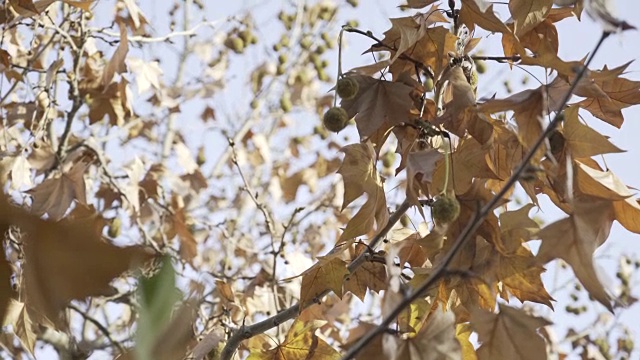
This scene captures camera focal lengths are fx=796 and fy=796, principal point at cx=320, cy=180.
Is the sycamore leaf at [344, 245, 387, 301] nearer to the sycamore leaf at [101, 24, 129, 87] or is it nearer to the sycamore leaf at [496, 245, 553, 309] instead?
the sycamore leaf at [496, 245, 553, 309]

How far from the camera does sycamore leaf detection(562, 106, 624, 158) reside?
0.89m

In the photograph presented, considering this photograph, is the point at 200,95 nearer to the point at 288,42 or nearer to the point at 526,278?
the point at 288,42

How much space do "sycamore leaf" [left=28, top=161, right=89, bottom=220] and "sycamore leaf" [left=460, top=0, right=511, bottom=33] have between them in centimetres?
95

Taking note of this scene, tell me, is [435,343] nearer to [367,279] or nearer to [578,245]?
[578,245]

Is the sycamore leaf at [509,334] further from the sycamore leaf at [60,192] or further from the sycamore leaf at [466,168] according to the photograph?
the sycamore leaf at [60,192]

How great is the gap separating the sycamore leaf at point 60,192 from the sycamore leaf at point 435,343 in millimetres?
1044

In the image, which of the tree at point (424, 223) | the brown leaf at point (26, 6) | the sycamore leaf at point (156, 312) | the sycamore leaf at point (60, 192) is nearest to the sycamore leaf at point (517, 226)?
the tree at point (424, 223)

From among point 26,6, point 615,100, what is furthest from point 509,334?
point 26,6

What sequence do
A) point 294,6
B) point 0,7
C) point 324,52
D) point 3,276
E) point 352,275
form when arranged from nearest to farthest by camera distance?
1. point 3,276
2. point 352,275
3. point 0,7
4. point 324,52
5. point 294,6

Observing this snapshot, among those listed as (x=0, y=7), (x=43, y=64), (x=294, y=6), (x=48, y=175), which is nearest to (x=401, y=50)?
(x=0, y=7)

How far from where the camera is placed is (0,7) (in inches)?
69.2

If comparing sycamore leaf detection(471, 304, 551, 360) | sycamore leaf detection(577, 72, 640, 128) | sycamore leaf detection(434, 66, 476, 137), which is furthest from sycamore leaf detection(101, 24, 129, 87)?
sycamore leaf detection(471, 304, 551, 360)

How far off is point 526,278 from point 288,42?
297cm

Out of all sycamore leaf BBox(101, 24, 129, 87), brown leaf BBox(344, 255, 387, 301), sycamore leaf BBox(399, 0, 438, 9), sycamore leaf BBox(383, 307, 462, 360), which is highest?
sycamore leaf BBox(101, 24, 129, 87)
